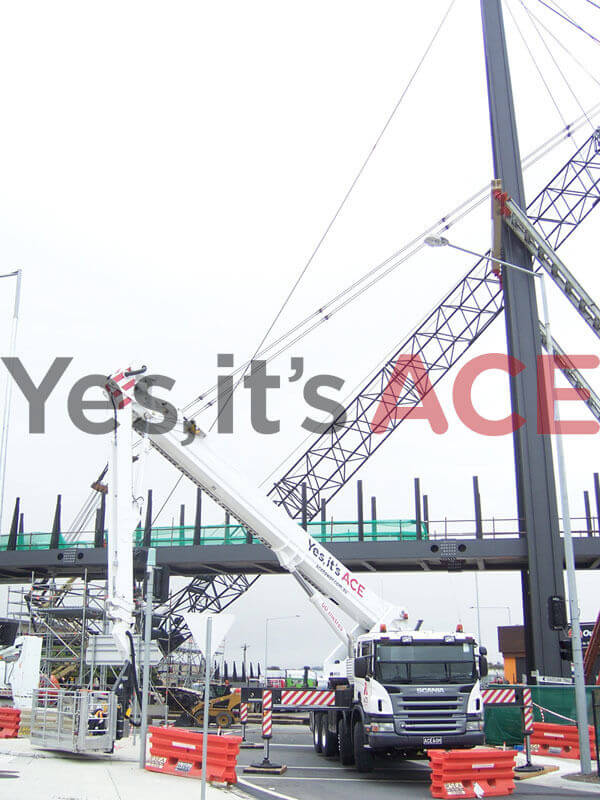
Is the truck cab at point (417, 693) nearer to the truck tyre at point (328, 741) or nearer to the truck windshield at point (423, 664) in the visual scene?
the truck windshield at point (423, 664)

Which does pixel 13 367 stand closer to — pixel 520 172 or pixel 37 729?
pixel 37 729

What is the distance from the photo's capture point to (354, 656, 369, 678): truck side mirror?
1783 centimetres

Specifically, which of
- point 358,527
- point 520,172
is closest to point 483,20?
point 520,172

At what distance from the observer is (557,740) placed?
74.3 feet

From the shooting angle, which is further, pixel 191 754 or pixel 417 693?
pixel 191 754

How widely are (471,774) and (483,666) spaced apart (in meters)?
2.84

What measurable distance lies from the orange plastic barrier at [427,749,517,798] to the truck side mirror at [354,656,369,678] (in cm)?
247

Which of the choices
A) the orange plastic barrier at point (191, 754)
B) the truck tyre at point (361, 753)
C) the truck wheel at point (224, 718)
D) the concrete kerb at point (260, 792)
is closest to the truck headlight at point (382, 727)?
the truck tyre at point (361, 753)

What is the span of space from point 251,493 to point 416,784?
7.69 meters

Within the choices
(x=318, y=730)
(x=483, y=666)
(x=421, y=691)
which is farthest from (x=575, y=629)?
(x=318, y=730)

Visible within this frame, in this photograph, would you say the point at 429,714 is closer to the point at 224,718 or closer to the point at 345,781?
the point at 345,781

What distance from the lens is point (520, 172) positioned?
146ft

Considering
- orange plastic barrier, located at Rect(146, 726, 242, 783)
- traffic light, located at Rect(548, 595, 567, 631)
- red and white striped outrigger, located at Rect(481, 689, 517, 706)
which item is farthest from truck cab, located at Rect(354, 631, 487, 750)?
red and white striped outrigger, located at Rect(481, 689, 517, 706)

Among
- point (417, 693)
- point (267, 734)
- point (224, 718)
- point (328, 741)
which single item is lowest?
point (224, 718)
